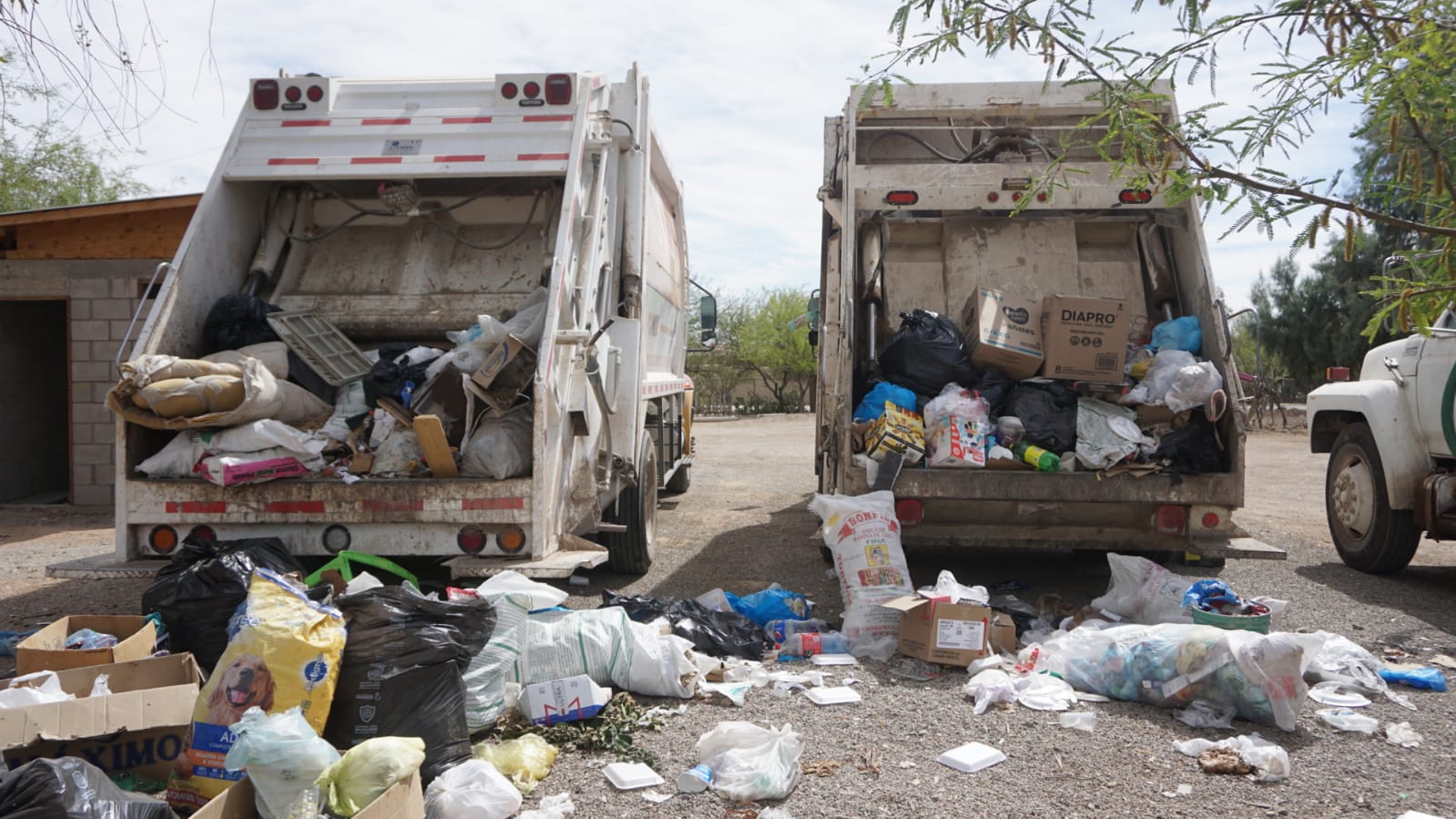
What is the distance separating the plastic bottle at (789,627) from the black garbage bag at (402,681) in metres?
1.66

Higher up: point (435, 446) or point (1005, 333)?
point (1005, 333)

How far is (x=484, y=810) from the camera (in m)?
2.56

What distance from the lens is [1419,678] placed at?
12.3 feet

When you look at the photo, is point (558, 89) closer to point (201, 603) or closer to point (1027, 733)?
point (201, 603)

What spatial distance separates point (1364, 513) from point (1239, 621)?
2.65 meters

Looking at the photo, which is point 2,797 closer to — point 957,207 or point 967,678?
point 967,678

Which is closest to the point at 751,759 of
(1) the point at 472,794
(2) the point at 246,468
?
(1) the point at 472,794

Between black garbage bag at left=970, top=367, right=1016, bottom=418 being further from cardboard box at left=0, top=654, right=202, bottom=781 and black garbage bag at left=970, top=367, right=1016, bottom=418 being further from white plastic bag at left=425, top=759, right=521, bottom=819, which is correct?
cardboard box at left=0, top=654, right=202, bottom=781

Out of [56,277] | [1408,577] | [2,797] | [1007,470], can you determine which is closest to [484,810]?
[2,797]

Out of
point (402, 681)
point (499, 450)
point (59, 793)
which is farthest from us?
point (499, 450)

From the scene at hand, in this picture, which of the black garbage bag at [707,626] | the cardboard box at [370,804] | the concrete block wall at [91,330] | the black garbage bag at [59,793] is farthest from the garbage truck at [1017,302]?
the concrete block wall at [91,330]

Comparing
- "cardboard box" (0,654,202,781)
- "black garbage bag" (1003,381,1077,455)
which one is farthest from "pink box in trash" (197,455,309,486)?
"black garbage bag" (1003,381,1077,455)

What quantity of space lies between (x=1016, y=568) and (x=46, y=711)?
4906 millimetres

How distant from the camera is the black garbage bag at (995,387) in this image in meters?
5.34
